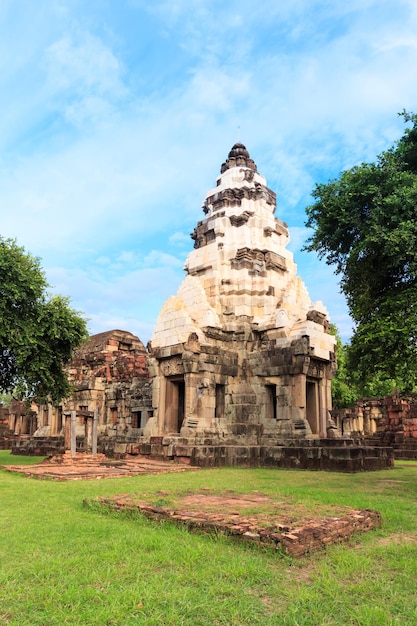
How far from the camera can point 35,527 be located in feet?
21.3

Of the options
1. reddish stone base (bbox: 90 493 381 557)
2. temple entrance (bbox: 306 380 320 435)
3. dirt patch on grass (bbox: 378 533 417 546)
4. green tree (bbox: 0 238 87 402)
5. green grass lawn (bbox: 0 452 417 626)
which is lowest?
dirt patch on grass (bbox: 378 533 417 546)

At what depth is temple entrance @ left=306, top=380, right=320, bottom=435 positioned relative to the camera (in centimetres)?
1870

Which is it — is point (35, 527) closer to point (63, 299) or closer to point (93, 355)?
point (63, 299)

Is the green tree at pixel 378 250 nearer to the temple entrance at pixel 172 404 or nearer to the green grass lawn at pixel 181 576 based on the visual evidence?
the green grass lawn at pixel 181 576

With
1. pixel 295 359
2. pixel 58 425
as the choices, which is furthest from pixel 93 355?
pixel 295 359

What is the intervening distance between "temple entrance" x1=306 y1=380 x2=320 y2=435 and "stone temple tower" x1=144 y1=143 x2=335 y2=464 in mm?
39

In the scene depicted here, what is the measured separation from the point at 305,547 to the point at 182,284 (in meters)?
17.0

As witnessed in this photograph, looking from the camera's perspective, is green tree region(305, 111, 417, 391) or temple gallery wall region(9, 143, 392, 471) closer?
green tree region(305, 111, 417, 391)

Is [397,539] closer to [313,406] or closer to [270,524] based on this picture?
[270,524]

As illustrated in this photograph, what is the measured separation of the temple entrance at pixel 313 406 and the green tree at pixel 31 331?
8.99m

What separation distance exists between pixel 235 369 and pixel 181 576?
1496cm

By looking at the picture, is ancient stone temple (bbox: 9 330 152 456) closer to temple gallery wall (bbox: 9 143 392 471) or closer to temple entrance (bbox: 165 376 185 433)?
temple gallery wall (bbox: 9 143 392 471)

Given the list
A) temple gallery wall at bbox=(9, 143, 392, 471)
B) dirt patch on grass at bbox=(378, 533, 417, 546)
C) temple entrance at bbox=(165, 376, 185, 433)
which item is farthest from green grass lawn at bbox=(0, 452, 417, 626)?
temple entrance at bbox=(165, 376, 185, 433)

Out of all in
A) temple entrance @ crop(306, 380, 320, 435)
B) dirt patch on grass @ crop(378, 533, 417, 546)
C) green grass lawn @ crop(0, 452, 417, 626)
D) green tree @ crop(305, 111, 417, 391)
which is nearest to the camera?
green grass lawn @ crop(0, 452, 417, 626)
